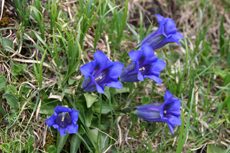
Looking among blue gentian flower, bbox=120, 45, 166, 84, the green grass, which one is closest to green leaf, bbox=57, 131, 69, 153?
the green grass

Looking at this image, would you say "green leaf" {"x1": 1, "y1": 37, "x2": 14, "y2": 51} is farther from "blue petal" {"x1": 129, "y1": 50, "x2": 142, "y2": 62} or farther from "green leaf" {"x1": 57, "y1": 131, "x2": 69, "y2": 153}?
"blue petal" {"x1": 129, "y1": 50, "x2": 142, "y2": 62}

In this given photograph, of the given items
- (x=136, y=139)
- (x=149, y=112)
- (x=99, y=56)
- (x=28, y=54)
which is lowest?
(x=136, y=139)

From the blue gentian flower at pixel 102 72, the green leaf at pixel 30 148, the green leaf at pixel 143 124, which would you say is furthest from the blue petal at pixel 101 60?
the green leaf at pixel 30 148

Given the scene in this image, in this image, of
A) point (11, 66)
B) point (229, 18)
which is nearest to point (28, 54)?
point (11, 66)

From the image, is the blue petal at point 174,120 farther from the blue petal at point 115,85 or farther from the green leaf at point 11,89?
the green leaf at point 11,89

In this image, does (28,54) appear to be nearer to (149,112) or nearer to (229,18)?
(149,112)
